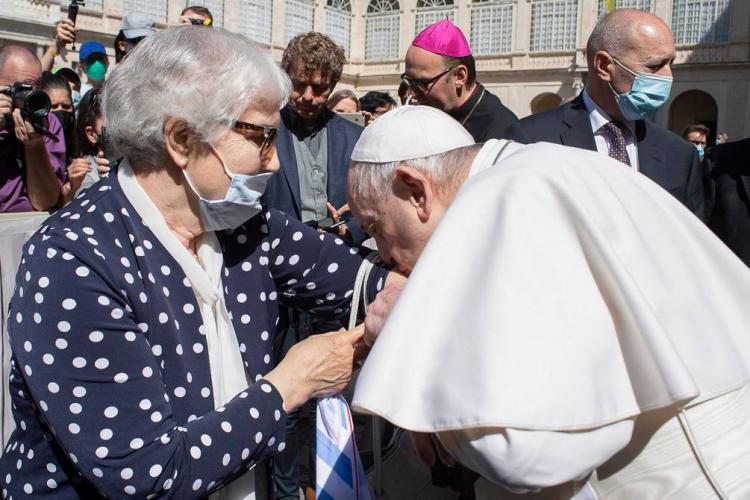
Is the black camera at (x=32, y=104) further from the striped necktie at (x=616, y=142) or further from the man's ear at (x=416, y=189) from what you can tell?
the striped necktie at (x=616, y=142)

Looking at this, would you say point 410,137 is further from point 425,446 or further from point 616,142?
point 616,142

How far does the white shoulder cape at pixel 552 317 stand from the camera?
1.37 metres

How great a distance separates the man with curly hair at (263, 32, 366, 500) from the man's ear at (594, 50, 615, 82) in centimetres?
148

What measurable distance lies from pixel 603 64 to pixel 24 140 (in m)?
3.19

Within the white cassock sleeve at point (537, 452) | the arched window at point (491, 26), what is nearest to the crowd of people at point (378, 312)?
the white cassock sleeve at point (537, 452)

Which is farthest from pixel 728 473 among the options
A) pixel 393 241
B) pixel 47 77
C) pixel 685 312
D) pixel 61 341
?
pixel 47 77

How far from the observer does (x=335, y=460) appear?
2291 mm

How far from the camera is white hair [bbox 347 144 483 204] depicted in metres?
1.98

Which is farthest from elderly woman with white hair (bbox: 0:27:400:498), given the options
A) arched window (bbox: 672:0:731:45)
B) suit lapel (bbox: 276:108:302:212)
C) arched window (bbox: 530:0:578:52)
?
arched window (bbox: 530:0:578:52)

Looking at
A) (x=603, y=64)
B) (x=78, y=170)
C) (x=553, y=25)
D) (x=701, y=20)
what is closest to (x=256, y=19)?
(x=553, y=25)

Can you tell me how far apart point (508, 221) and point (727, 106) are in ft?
97.7

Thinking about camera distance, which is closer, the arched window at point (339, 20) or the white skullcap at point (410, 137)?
the white skullcap at point (410, 137)

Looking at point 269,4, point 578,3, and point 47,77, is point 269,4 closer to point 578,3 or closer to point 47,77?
point 578,3

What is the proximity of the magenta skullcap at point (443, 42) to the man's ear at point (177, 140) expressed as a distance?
8.98 ft
